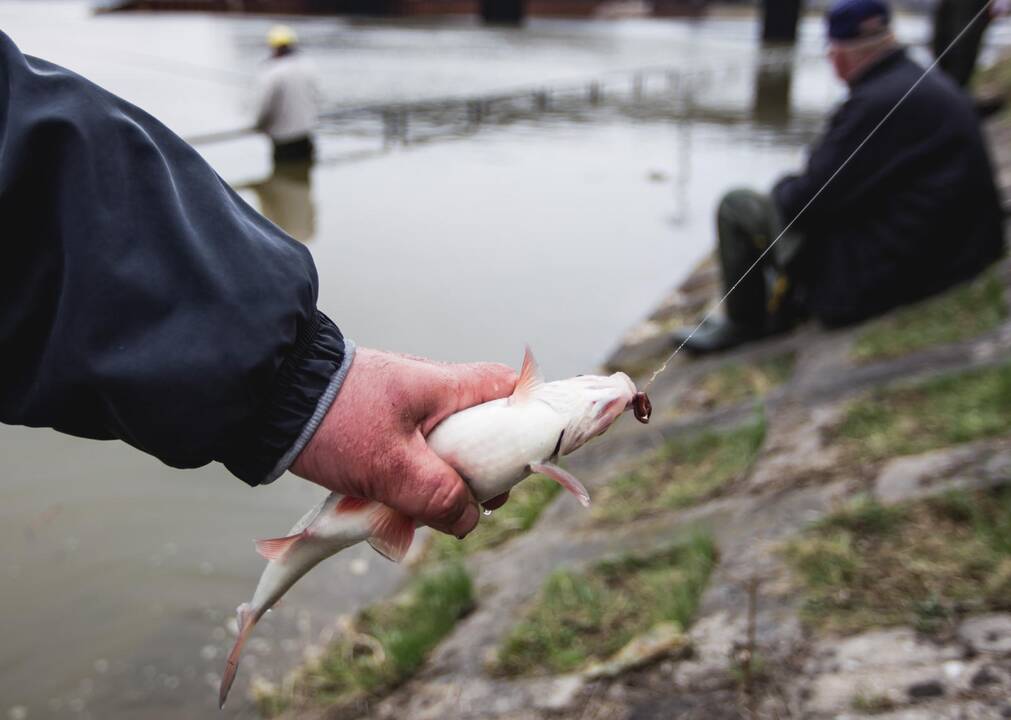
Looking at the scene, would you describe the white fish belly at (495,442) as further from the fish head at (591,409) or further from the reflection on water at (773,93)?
the reflection on water at (773,93)

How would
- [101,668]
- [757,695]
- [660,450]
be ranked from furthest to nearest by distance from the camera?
[660,450] → [101,668] → [757,695]

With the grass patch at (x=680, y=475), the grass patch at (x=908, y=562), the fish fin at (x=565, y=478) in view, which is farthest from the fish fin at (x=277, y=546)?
the grass patch at (x=680, y=475)

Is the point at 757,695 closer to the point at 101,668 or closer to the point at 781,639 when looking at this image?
the point at 781,639

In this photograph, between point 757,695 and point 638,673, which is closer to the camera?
point 757,695

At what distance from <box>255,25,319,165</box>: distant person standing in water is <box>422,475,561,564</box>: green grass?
31.5ft

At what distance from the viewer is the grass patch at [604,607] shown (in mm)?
3365

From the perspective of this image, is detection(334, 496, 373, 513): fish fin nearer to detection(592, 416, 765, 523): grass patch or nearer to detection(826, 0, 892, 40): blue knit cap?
detection(592, 416, 765, 523): grass patch

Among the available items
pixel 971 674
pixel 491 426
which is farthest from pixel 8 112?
pixel 971 674

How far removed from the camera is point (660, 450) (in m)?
5.22

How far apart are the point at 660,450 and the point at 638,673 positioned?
224 cm

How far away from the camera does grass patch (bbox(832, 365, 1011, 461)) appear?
393cm

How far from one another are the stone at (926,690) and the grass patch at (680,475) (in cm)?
180

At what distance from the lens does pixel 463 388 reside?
6.78 ft

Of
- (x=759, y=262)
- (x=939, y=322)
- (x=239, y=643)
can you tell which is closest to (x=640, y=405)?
(x=239, y=643)
